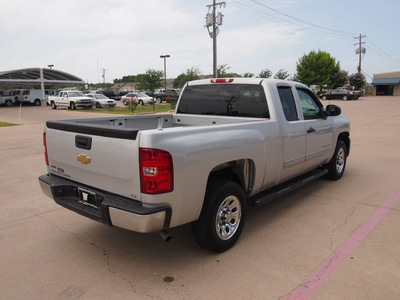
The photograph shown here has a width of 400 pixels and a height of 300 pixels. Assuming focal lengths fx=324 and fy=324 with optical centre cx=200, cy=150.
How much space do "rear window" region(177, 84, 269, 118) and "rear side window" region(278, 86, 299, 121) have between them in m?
0.38

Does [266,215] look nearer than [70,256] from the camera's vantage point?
No

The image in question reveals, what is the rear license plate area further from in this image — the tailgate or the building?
the building

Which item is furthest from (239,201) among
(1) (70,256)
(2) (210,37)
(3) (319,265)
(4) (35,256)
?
(2) (210,37)

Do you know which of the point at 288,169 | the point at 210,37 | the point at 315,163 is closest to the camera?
the point at 288,169

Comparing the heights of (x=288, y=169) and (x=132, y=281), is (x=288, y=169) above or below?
above

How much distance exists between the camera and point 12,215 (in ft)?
15.3

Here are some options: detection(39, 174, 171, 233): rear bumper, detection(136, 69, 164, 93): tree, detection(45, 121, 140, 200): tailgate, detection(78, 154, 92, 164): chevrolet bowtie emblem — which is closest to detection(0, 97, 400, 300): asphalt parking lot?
detection(39, 174, 171, 233): rear bumper

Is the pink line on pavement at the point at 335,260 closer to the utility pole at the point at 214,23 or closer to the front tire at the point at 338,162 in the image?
the front tire at the point at 338,162

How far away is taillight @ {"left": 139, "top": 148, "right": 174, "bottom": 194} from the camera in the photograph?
2748 mm

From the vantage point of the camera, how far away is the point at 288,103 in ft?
15.2

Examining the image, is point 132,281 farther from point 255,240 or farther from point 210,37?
point 210,37

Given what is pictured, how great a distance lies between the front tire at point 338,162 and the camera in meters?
6.05

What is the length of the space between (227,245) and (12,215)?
3.20m

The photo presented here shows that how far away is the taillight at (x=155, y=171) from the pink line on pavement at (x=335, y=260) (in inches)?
56.0
